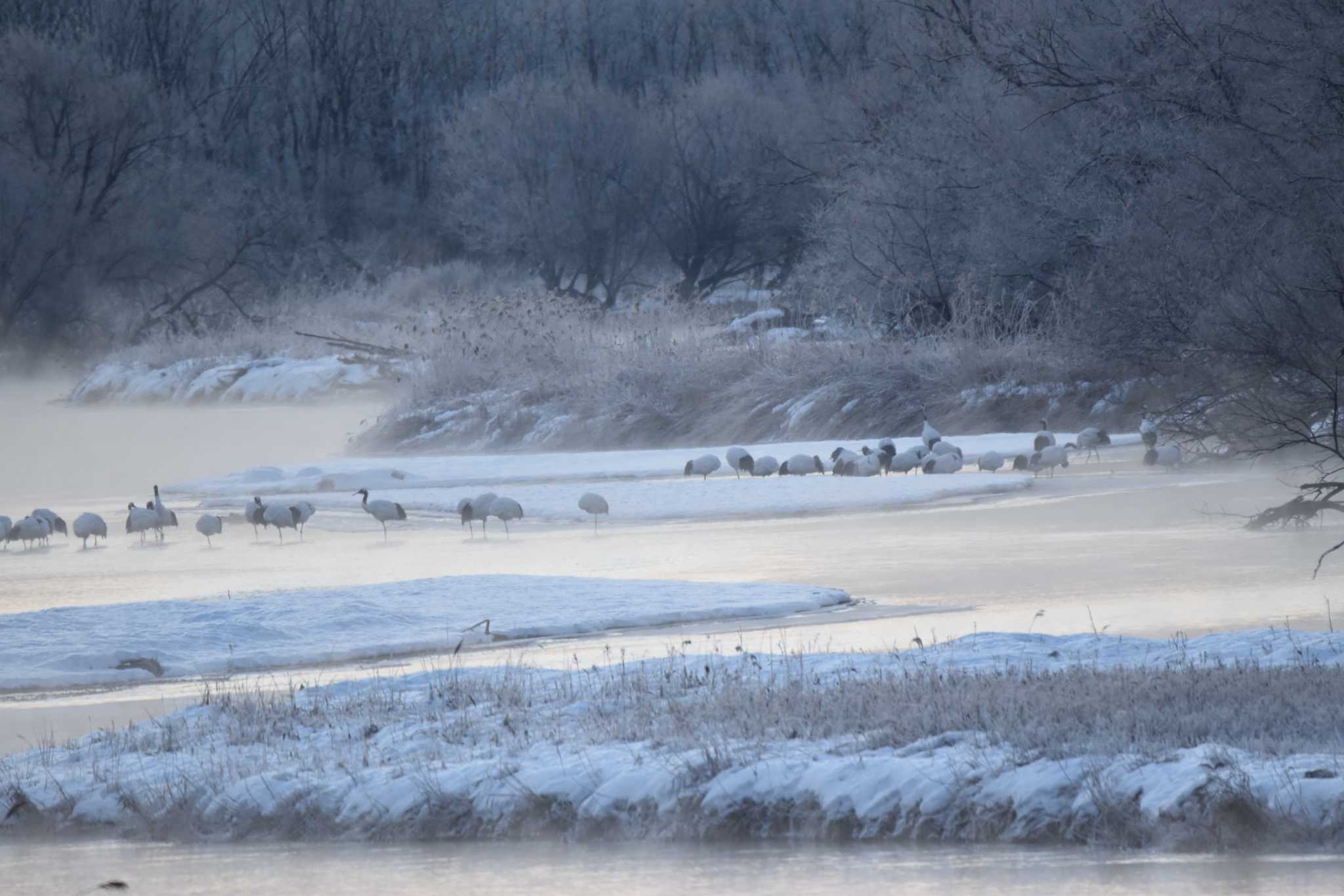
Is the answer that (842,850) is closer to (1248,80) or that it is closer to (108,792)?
(108,792)

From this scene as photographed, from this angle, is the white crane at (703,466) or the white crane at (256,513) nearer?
the white crane at (256,513)

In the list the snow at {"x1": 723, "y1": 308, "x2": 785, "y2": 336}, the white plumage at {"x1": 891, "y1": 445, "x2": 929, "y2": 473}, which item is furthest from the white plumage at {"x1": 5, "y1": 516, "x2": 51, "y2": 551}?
the snow at {"x1": 723, "y1": 308, "x2": 785, "y2": 336}

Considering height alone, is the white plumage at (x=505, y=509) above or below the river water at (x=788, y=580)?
above

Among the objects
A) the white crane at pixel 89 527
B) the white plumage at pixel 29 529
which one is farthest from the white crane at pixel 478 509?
the white plumage at pixel 29 529

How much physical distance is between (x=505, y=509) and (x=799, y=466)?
5.07m

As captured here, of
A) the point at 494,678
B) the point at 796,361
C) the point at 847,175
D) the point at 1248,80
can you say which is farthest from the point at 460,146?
the point at 494,678

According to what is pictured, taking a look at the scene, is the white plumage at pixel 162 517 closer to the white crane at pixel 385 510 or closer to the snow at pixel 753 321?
the white crane at pixel 385 510

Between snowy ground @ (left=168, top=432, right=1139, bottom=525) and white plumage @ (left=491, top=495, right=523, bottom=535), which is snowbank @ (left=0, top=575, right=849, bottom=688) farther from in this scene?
snowy ground @ (left=168, top=432, right=1139, bottom=525)

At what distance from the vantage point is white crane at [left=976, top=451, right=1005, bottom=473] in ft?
69.7

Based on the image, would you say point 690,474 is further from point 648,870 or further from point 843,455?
point 648,870

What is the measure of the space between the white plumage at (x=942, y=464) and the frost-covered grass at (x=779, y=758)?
38.9 ft

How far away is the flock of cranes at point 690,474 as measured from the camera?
60.3 ft

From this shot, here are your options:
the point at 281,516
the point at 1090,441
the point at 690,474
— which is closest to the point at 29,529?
the point at 281,516

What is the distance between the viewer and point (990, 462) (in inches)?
838
